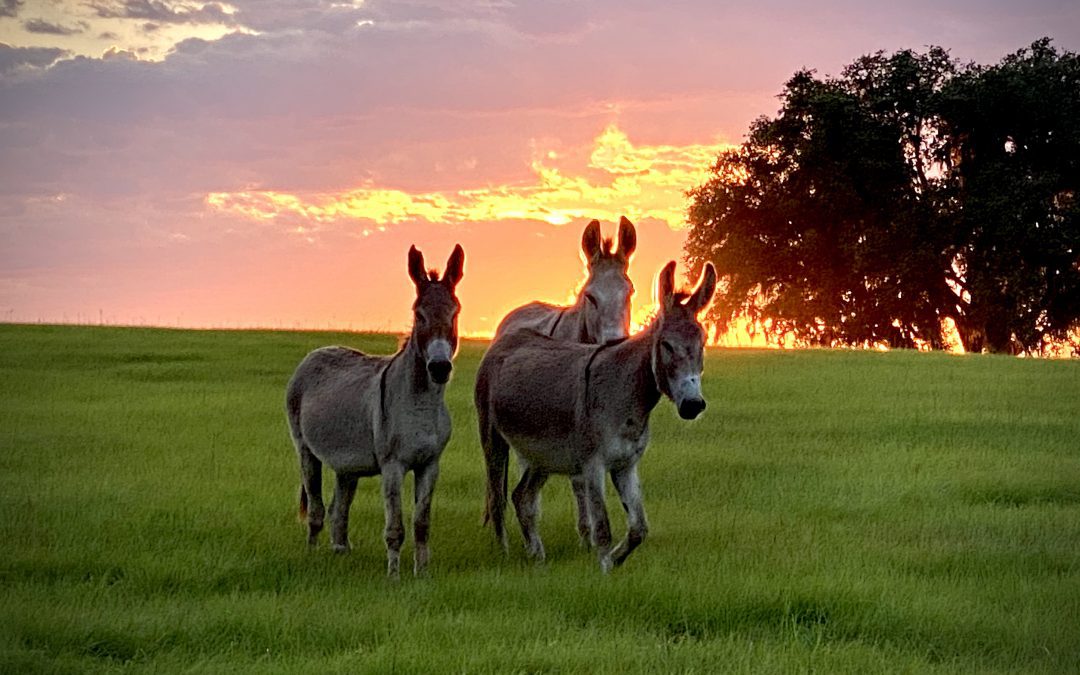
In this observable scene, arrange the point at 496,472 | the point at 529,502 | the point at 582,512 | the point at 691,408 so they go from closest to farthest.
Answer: the point at 691,408 → the point at 582,512 → the point at 529,502 → the point at 496,472

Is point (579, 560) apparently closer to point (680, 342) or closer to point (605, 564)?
point (605, 564)

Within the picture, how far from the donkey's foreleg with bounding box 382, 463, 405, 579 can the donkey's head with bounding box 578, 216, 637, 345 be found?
299 cm

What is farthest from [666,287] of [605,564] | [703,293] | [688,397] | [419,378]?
[605,564]

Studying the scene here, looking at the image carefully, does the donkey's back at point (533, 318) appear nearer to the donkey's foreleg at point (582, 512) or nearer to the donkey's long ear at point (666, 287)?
the donkey's foreleg at point (582, 512)

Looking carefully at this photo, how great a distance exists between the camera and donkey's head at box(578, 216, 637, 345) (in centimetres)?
1258

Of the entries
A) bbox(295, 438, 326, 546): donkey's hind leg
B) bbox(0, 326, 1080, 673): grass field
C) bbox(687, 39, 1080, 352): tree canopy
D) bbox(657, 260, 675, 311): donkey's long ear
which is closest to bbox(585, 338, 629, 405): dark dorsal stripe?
bbox(657, 260, 675, 311): donkey's long ear

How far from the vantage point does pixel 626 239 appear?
42.3 feet

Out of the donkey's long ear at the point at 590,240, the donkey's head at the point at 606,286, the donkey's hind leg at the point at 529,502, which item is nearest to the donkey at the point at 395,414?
the donkey's hind leg at the point at 529,502

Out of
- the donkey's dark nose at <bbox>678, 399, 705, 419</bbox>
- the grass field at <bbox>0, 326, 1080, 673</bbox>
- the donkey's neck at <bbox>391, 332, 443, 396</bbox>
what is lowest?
the grass field at <bbox>0, 326, 1080, 673</bbox>

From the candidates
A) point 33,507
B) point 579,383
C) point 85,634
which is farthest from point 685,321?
point 33,507

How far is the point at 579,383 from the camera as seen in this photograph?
10734 mm

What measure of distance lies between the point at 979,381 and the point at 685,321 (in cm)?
2126

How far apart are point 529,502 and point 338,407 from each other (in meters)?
2.06

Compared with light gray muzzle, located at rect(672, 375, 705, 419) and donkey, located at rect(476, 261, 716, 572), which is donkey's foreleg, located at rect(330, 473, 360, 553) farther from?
light gray muzzle, located at rect(672, 375, 705, 419)
